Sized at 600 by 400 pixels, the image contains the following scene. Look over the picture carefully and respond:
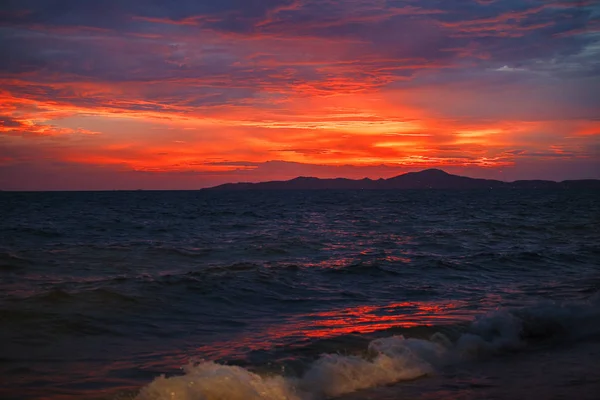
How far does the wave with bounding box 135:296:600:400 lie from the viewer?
642cm

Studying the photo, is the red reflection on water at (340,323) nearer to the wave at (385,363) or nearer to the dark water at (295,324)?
the dark water at (295,324)

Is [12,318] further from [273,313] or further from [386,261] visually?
[386,261]

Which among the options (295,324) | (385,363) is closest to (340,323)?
(295,324)

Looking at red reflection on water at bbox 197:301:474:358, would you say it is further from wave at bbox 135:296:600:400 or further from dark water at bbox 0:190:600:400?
wave at bbox 135:296:600:400

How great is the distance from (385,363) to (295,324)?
8.94 feet

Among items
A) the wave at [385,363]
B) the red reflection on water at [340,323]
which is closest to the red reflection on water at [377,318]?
the red reflection on water at [340,323]

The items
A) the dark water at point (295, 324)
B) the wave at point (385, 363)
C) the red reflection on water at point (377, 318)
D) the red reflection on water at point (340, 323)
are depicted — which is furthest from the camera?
the red reflection on water at point (377, 318)

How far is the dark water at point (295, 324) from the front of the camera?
688 centimetres

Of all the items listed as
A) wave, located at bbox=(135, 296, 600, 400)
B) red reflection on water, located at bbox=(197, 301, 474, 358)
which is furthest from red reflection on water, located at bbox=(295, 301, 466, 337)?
wave, located at bbox=(135, 296, 600, 400)

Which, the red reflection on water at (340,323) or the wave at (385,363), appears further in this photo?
the red reflection on water at (340,323)

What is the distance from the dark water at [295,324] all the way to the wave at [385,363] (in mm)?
26

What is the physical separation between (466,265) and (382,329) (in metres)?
8.99

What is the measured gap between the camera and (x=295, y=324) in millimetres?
10070

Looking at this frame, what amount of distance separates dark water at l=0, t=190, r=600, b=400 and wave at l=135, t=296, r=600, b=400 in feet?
0.08
